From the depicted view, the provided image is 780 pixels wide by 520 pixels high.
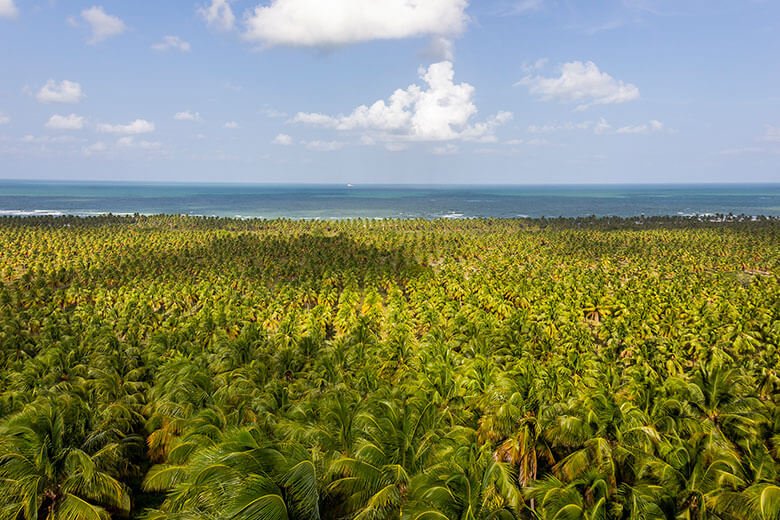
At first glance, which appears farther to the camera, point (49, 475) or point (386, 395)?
point (386, 395)

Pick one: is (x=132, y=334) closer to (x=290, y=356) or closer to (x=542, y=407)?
(x=290, y=356)

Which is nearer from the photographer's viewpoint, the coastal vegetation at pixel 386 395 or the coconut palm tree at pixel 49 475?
the coastal vegetation at pixel 386 395

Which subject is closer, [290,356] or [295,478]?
[295,478]

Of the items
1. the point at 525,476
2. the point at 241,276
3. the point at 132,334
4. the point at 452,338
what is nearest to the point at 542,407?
the point at 525,476

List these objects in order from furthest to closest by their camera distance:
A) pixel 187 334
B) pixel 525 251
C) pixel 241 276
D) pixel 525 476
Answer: pixel 525 251 → pixel 241 276 → pixel 187 334 → pixel 525 476

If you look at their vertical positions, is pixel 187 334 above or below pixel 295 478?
below

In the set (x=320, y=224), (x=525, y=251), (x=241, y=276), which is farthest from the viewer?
(x=320, y=224)

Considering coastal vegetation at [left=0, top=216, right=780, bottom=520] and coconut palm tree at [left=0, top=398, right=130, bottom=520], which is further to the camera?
coconut palm tree at [left=0, top=398, right=130, bottom=520]
